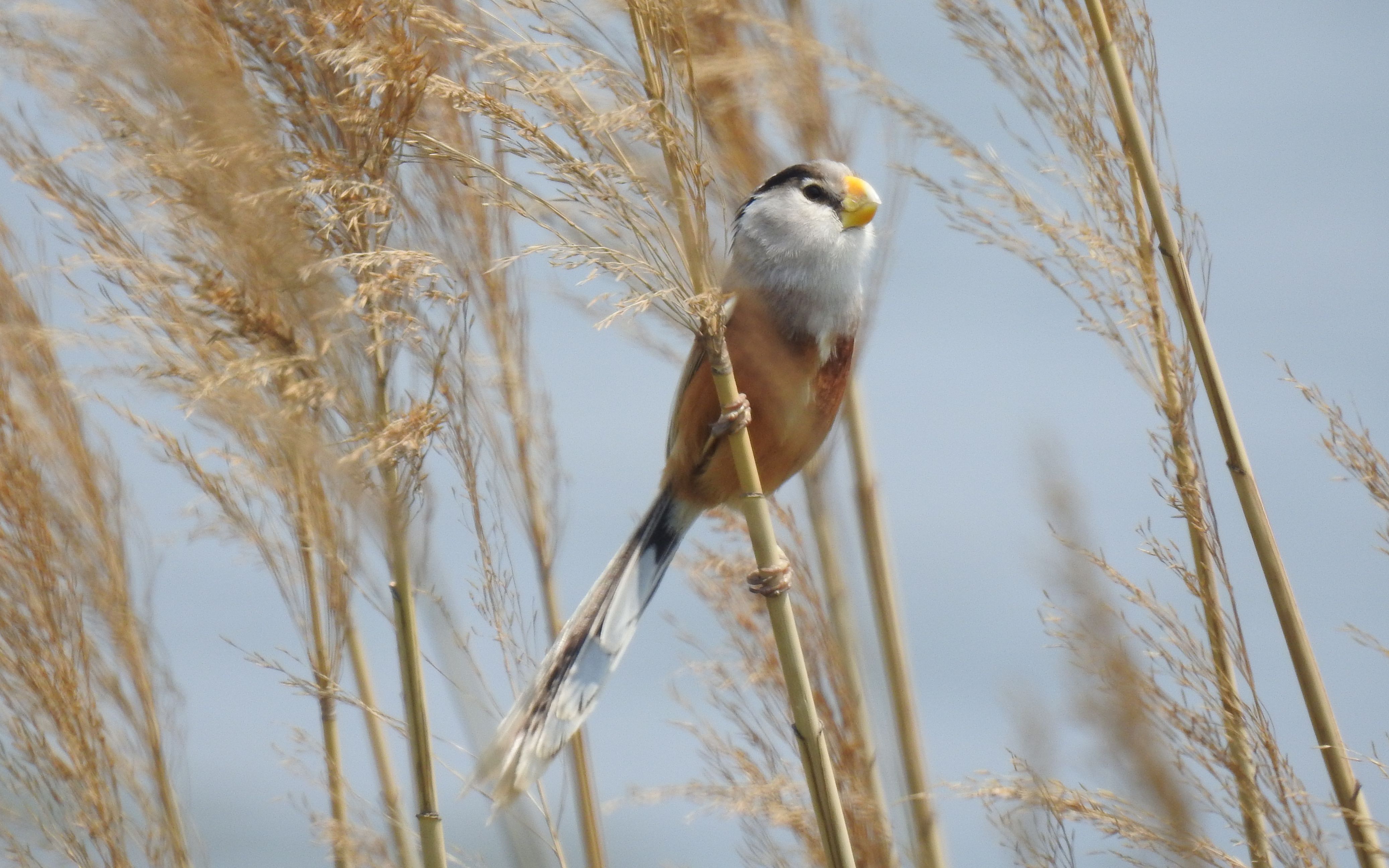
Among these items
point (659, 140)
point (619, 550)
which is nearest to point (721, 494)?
point (619, 550)

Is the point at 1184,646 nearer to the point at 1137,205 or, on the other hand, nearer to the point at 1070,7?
the point at 1137,205

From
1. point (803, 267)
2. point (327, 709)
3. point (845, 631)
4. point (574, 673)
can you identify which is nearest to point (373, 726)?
point (327, 709)

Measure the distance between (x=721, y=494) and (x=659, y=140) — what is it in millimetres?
900

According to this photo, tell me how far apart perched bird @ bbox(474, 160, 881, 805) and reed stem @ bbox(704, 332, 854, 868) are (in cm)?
51

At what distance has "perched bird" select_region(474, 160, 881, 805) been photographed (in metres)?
1.83

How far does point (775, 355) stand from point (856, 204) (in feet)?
1.09

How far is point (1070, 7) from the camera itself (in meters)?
1.44

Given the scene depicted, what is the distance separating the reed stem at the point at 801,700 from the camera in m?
1.15

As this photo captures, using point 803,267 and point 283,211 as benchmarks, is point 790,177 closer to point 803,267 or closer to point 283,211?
point 803,267

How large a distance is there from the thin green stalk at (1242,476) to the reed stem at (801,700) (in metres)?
0.50

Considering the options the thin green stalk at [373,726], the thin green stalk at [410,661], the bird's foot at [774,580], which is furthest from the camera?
the thin green stalk at [373,726]

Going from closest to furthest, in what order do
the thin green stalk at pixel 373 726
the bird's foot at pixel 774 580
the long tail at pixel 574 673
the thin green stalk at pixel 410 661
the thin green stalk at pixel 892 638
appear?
1. the bird's foot at pixel 774 580
2. the thin green stalk at pixel 410 661
3. the long tail at pixel 574 673
4. the thin green stalk at pixel 892 638
5. the thin green stalk at pixel 373 726

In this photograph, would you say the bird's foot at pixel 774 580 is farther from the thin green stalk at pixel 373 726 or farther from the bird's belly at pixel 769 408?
the thin green stalk at pixel 373 726

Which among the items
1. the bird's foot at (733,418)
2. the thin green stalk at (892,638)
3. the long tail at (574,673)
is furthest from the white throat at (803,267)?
the bird's foot at (733,418)
